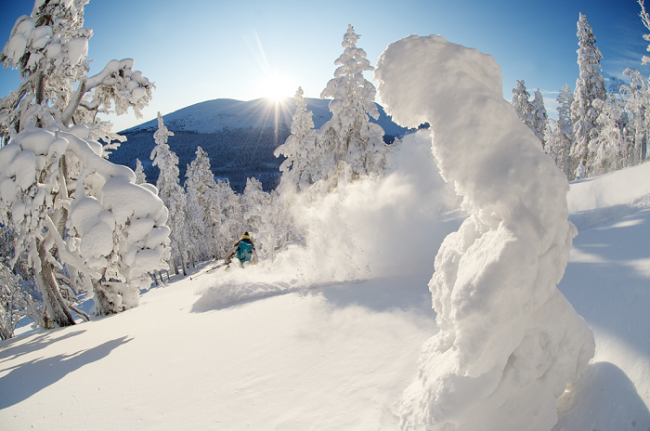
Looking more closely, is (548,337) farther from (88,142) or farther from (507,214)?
Result: (88,142)

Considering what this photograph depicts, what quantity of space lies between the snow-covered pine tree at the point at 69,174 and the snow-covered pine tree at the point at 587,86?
103 feet

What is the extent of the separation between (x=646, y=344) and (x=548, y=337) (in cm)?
51

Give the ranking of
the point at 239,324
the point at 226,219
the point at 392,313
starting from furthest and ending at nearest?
the point at 226,219 < the point at 239,324 < the point at 392,313

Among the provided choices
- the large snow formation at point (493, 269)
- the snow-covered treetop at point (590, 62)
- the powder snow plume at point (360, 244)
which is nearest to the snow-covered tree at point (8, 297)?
the powder snow plume at point (360, 244)

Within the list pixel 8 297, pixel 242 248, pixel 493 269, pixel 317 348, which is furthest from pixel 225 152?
pixel 493 269

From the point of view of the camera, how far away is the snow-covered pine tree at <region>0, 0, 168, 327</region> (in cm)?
486

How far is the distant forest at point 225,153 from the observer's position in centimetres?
12138

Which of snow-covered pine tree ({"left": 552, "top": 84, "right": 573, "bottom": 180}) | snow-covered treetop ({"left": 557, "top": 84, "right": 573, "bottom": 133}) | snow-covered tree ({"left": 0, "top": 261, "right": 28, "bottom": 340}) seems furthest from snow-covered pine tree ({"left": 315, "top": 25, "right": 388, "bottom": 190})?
snow-covered treetop ({"left": 557, "top": 84, "right": 573, "bottom": 133})

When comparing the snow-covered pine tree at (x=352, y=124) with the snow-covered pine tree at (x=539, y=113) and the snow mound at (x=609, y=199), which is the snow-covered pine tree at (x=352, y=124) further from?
the snow-covered pine tree at (x=539, y=113)

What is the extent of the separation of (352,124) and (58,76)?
1157 cm

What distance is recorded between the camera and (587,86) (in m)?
24.8

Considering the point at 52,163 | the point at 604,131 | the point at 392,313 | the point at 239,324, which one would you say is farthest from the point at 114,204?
the point at 604,131

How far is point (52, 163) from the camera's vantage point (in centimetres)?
548

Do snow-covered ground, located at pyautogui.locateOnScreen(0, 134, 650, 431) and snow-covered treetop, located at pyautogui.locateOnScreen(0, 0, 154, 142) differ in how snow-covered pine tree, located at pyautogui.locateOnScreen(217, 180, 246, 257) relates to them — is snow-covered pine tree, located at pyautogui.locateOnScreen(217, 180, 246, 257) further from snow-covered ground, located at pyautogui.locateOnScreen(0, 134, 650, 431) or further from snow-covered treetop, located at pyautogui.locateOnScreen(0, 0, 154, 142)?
snow-covered ground, located at pyautogui.locateOnScreen(0, 134, 650, 431)
